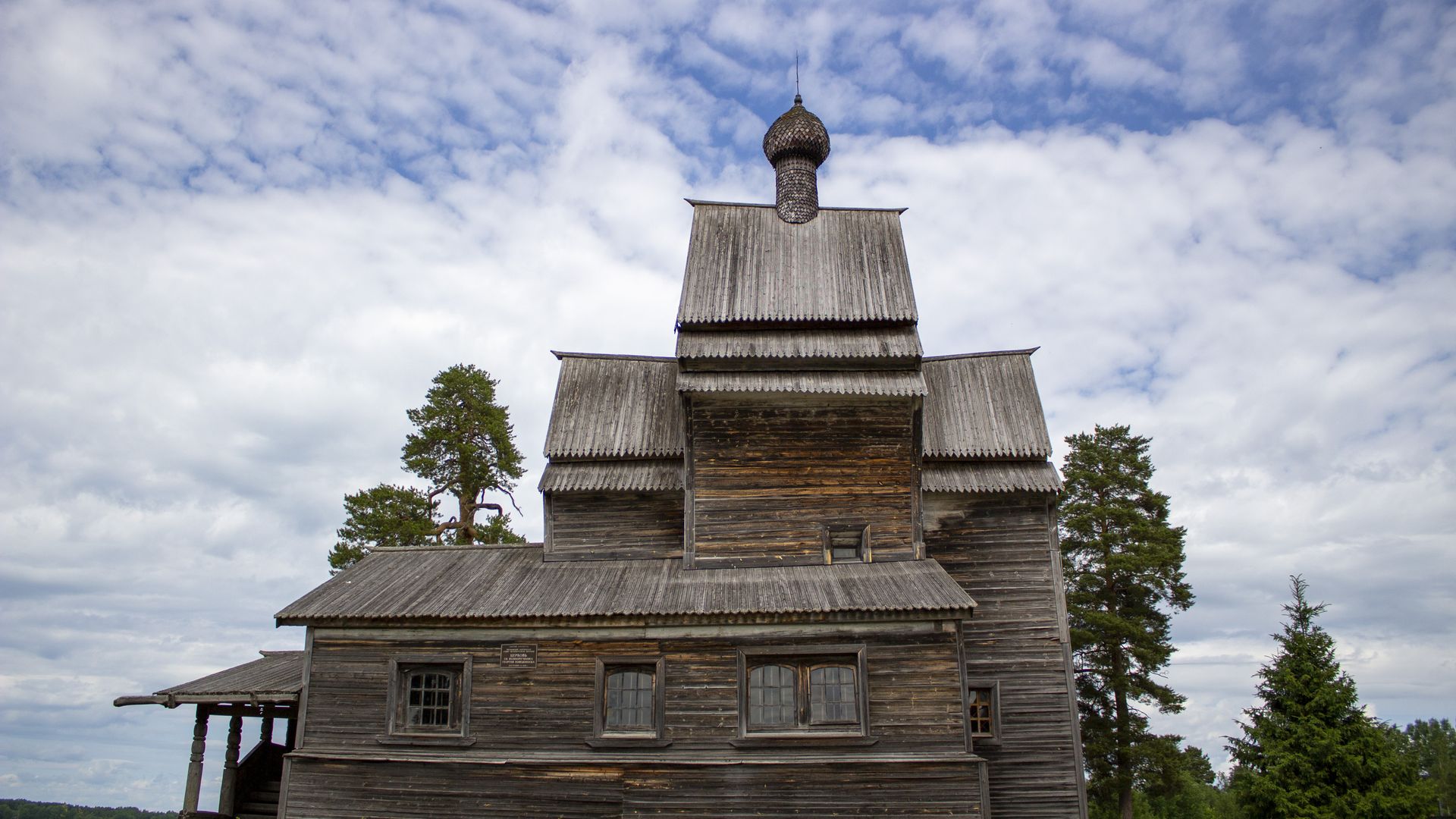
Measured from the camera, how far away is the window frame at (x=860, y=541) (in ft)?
62.5

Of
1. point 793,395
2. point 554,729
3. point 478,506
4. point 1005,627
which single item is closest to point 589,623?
point 554,729

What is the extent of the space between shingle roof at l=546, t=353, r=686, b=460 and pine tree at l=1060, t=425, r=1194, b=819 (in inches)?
612

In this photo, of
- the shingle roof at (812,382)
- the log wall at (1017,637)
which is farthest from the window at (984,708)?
the shingle roof at (812,382)

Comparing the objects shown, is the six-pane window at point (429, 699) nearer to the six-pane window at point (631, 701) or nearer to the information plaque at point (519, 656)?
the information plaque at point (519, 656)

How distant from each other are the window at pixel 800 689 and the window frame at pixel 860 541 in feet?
8.27

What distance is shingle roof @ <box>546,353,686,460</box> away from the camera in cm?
2109

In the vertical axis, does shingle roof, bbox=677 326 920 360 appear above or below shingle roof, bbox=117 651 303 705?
above

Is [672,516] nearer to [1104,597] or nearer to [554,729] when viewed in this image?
[554,729]

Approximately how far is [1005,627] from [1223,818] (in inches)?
529

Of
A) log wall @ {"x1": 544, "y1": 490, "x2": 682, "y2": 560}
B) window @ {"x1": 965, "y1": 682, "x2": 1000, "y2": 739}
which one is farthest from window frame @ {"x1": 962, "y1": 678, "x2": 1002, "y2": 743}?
log wall @ {"x1": 544, "y1": 490, "x2": 682, "y2": 560}

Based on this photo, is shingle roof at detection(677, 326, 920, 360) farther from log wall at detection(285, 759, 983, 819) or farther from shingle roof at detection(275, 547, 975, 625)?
log wall at detection(285, 759, 983, 819)

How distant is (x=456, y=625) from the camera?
706 inches

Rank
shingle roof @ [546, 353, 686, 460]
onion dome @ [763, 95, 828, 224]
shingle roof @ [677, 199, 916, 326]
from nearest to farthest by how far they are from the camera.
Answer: shingle roof @ [677, 199, 916, 326] < shingle roof @ [546, 353, 686, 460] < onion dome @ [763, 95, 828, 224]

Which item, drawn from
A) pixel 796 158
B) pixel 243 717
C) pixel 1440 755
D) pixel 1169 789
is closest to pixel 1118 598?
pixel 1169 789
